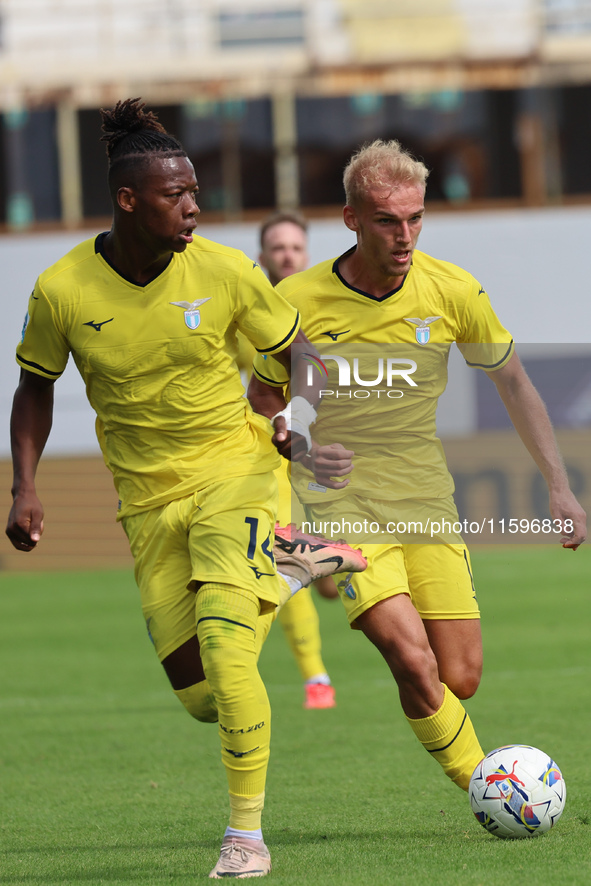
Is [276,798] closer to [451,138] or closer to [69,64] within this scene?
[451,138]

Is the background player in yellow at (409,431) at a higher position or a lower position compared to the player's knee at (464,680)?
higher

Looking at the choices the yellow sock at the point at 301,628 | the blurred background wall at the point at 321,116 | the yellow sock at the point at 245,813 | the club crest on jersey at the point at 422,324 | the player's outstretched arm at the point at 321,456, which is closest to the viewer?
the yellow sock at the point at 245,813

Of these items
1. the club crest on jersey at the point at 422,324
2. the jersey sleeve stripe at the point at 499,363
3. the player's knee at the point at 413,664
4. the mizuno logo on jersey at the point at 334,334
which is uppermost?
the club crest on jersey at the point at 422,324

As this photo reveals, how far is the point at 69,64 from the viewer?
2095 cm

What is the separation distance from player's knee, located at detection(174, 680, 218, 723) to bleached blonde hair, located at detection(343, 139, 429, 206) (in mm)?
1760

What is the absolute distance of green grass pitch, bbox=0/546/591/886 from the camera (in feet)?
13.1

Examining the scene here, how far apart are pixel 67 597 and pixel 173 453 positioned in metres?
10.2

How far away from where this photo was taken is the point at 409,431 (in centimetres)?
468

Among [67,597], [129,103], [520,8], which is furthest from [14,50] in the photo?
[129,103]

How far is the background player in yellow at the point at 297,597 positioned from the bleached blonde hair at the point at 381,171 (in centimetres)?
242

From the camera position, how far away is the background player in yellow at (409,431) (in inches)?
174

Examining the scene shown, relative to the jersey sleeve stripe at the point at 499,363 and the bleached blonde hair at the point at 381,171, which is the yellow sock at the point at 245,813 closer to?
the jersey sleeve stripe at the point at 499,363

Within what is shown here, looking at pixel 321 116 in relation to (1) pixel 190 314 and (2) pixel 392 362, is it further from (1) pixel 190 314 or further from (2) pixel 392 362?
(1) pixel 190 314

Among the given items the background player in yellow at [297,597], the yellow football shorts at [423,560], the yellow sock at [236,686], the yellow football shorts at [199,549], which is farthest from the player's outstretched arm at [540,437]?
the background player in yellow at [297,597]
